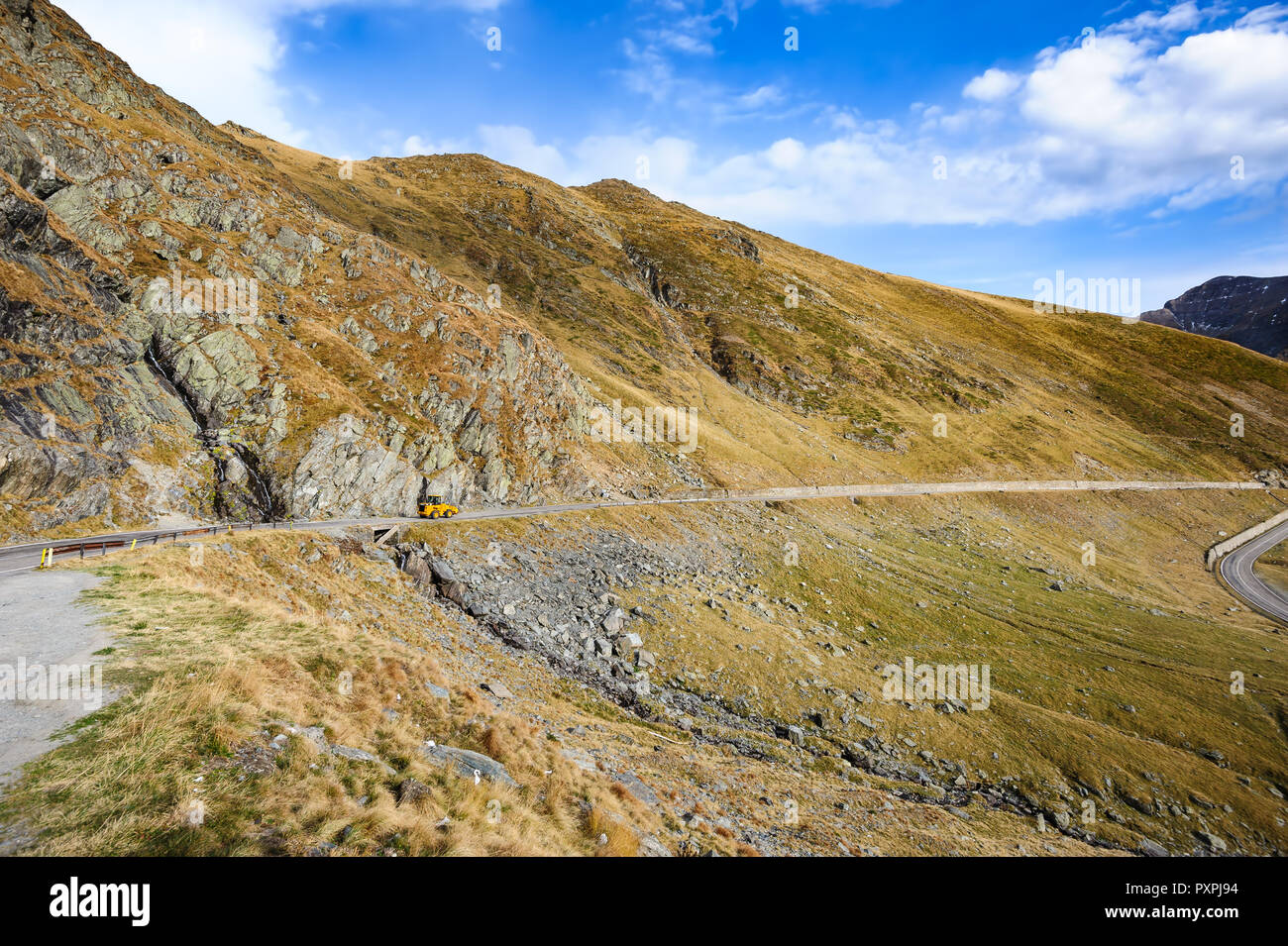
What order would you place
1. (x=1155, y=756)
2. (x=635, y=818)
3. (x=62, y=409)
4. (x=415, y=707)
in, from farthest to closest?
(x=62, y=409)
(x=1155, y=756)
(x=415, y=707)
(x=635, y=818)

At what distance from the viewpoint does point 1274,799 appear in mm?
25688

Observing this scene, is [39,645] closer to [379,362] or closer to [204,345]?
[204,345]

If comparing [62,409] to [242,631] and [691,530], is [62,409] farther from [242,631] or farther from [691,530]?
[691,530]

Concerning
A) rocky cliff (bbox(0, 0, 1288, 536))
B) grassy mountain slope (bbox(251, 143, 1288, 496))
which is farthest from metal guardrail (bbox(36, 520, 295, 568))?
grassy mountain slope (bbox(251, 143, 1288, 496))

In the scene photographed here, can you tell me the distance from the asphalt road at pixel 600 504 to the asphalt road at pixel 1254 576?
551 inches

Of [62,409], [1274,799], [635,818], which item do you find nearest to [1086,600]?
[1274,799]

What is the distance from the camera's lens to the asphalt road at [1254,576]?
54.9 m

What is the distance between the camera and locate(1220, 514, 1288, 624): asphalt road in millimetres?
54875

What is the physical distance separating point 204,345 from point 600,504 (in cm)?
3331

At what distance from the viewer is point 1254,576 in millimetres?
65625

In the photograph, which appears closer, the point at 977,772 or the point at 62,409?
the point at 977,772

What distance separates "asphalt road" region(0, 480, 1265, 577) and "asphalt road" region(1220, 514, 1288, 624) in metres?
14.0

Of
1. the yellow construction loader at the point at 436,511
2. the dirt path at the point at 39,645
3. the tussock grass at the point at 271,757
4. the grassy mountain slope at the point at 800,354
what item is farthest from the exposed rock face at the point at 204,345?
the grassy mountain slope at the point at 800,354
